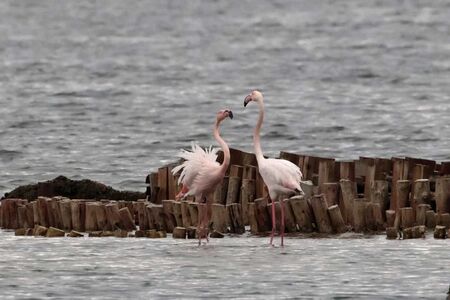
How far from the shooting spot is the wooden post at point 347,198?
84.9ft

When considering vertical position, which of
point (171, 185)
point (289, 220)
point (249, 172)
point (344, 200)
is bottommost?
point (289, 220)

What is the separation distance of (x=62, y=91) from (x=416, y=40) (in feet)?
105

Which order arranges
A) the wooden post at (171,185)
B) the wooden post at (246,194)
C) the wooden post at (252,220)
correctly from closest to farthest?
the wooden post at (252,220), the wooden post at (246,194), the wooden post at (171,185)

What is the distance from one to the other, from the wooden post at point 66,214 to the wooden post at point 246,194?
261cm

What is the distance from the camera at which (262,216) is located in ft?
85.8

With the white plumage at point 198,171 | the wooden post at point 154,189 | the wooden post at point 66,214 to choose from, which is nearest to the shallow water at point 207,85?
the wooden post at point 154,189

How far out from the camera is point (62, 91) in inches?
2547

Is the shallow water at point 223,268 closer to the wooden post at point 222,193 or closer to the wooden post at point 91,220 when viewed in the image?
the wooden post at point 91,220

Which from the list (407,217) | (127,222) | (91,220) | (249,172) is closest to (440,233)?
(407,217)

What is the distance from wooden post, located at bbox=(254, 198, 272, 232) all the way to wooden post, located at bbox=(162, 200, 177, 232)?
1.25 meters

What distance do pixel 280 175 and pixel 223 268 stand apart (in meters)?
2.51

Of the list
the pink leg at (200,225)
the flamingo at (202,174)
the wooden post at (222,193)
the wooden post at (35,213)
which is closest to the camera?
the pink leg at (200,225)

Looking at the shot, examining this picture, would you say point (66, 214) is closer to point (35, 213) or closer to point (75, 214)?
point (75, 214)

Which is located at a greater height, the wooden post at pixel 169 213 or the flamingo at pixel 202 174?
the flamingo at pixel 202 174
